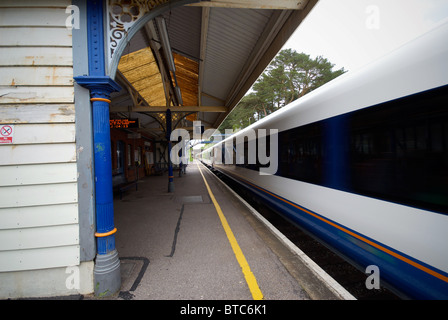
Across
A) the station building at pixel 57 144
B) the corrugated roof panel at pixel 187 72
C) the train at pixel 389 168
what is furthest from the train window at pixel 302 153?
the corrugated roof panel at pixel 187 72

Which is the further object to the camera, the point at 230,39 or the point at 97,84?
the point at 230,39

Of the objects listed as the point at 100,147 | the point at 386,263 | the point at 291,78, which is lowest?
the point at 386,263

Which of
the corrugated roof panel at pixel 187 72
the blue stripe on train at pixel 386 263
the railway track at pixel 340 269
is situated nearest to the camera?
the blue stripe on train at pixel 386 263

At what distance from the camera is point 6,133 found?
2.27 m

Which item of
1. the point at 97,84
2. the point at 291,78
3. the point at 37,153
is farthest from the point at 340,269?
the point at 291,78

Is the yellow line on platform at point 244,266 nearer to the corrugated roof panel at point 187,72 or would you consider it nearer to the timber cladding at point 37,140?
the timber cladding at point 37,140

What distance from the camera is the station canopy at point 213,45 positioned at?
12.1 feet

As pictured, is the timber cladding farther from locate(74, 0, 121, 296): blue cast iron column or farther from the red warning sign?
locate(74, 0, 121, 296): blue cast iron column

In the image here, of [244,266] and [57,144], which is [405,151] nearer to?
[244,266]

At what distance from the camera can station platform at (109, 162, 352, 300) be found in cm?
236

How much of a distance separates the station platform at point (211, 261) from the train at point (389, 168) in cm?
66

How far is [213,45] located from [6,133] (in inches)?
181

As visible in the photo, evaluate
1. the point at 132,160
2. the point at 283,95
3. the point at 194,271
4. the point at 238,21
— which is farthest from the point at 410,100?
the point at 283,95
